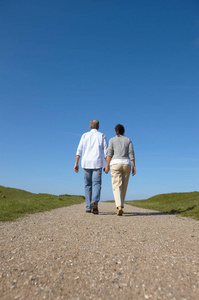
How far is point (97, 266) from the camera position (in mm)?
3355

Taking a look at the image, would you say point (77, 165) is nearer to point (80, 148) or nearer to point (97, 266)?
point (80, 148)

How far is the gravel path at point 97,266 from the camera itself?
263cm

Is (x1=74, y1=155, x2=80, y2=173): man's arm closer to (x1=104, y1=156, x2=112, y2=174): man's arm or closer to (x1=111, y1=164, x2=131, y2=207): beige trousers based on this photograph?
(x1=104, y1=156, x2=112, y2=174): man's arm

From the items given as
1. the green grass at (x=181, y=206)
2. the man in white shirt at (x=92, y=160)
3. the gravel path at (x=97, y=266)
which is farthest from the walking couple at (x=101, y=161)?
the gravel path at (x=97, y=266)

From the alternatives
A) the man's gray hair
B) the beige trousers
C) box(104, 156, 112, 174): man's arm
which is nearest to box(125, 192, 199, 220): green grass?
the beige trousers

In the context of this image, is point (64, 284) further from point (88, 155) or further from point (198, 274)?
point (88, 155)

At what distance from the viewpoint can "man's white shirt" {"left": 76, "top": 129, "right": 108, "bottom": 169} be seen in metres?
9.90

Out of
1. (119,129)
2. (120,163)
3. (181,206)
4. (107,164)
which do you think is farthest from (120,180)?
(181,206)

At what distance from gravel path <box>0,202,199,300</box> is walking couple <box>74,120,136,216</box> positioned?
4.19 metres

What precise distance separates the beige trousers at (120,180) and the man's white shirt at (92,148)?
694 mm

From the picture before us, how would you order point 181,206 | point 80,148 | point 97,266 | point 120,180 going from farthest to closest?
point 181,206
point 80,148
point 120,180
point 97,266

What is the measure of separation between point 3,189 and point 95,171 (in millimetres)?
22053

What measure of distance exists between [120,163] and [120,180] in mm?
690

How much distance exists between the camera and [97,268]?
10.8ft
